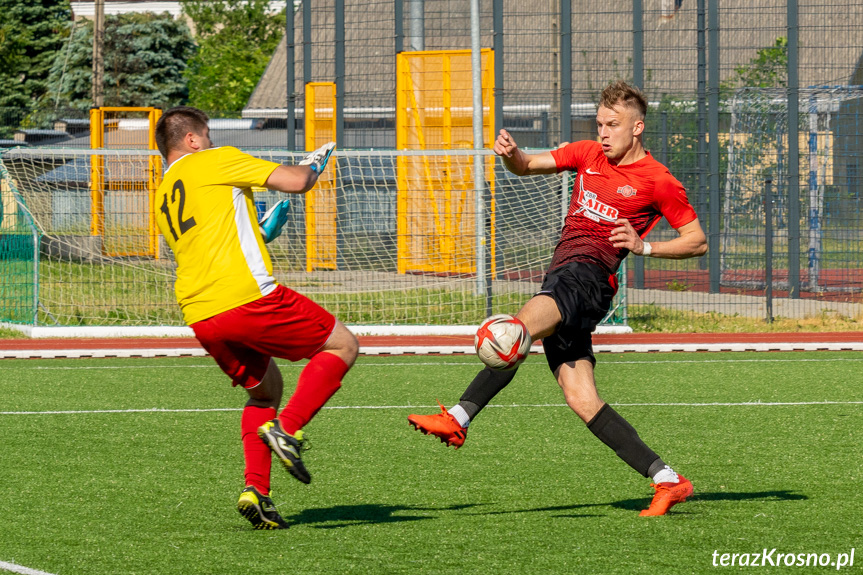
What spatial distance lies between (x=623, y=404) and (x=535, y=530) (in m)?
3.88

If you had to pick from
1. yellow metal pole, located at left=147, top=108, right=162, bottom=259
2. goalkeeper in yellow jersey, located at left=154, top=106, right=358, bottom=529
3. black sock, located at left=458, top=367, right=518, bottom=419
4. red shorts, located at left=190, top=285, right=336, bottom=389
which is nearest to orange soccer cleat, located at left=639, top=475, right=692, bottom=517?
black sock, located at left=458, top=367, right=518, bottom=419

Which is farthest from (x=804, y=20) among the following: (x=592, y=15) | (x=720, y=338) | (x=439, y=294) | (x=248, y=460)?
(x=248, y=460)

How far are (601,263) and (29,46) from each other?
5264cm

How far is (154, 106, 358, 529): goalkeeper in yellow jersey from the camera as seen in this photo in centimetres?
468

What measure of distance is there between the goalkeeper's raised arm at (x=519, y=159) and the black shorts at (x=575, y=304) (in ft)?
1.83

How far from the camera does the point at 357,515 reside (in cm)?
519

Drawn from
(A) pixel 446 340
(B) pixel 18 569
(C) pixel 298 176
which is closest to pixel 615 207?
(C) pixel 298 176

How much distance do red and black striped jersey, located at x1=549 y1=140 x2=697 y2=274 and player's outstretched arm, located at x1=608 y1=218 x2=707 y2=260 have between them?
0.09 metres

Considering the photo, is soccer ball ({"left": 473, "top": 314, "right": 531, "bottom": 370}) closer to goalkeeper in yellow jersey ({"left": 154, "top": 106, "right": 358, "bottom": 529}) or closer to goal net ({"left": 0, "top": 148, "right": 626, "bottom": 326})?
goalkeeper in yellow jersey ({"left": 154, "top": 106, "right": 358, "bottom": 529})

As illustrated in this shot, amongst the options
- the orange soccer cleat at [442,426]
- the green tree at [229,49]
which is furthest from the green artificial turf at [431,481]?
the green tree at [229,49]

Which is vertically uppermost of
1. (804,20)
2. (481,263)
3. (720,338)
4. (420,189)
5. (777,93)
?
(804,20)

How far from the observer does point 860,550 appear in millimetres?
4457

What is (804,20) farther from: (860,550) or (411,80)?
(860,550)

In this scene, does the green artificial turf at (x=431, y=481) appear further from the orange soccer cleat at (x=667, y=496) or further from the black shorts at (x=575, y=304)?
the black shorts at (x=575, y=304)
